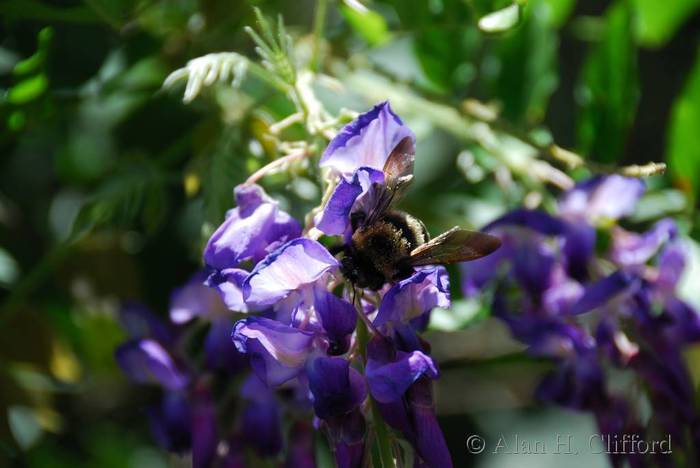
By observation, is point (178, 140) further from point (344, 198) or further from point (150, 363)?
point (344, 198)

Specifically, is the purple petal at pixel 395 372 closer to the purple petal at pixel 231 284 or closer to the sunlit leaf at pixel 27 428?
the purple petal at pixel 231 284

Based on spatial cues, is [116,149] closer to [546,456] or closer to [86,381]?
[86,381]

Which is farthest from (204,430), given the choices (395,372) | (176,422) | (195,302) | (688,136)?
(688,136)

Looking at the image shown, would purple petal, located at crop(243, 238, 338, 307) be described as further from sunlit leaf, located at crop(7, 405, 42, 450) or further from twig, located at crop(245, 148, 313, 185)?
sunlit leaf, located at crop(7, 405, 42, 450)

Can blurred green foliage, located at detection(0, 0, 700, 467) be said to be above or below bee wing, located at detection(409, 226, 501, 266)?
below
